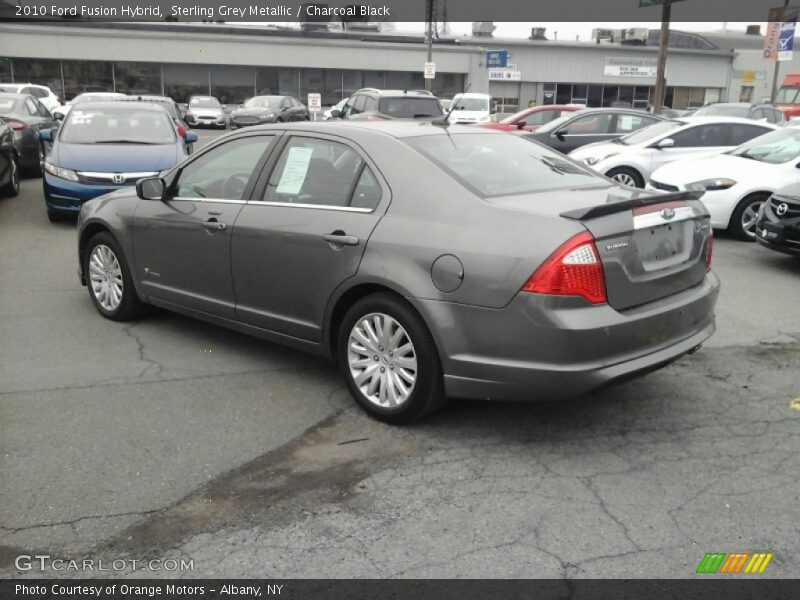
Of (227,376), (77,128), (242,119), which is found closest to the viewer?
(227,376)

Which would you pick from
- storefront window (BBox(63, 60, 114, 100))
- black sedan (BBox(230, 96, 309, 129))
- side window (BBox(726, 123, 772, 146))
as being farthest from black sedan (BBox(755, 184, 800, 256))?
storefront window (BBox(63, 60, 114, 100))

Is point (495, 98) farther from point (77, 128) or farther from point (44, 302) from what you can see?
point (44, 302)

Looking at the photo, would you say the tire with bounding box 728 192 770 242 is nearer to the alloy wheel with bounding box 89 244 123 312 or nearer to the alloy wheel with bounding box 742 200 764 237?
the alloy wheel with bounding box 742 200 764 237

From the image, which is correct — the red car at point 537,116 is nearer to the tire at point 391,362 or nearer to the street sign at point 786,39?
the street sign at point 786,39

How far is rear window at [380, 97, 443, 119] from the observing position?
15641mm

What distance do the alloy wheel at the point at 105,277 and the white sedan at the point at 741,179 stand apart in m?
6.86

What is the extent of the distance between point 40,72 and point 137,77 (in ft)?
15.4

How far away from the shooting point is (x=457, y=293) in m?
3.77

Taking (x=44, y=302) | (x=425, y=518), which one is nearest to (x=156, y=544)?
(x=425, y=518)

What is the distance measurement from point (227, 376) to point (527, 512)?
7.75ft

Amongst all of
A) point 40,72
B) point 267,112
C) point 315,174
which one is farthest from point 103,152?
point 40,72

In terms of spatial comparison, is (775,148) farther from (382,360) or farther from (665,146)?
(382,360)

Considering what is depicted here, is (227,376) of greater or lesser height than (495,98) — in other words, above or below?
below

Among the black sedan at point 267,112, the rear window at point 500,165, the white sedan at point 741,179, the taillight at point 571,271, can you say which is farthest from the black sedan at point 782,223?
the black sedan at point 267,112
